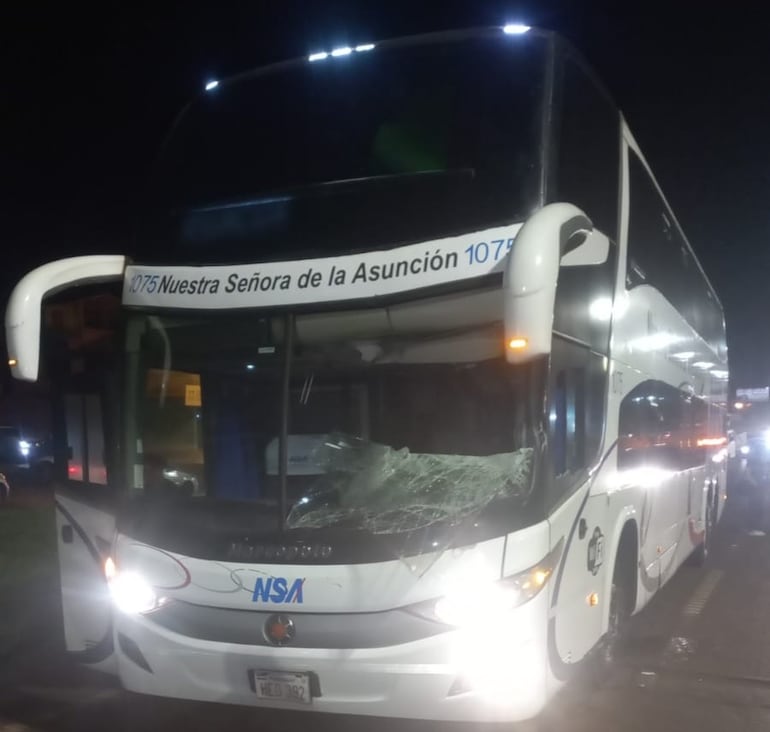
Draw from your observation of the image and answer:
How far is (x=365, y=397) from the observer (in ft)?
17.6

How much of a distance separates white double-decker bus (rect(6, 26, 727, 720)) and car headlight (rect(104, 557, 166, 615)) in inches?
0.7

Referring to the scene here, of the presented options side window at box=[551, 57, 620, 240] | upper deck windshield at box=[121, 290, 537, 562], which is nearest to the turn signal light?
upper deck windshield at box=[121, 290, 537, 562]

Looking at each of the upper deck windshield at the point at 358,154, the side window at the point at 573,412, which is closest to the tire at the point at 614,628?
the side window at the point at 573,412

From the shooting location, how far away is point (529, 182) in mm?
5098

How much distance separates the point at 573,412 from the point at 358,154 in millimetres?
2038

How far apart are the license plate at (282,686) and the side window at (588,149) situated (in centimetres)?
294

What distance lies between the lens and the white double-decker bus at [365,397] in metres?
4.74

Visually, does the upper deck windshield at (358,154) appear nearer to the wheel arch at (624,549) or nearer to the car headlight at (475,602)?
the car headlight at (475,602)

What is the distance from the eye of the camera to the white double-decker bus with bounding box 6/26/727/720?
474 centimetres

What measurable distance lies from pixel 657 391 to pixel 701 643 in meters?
2.13

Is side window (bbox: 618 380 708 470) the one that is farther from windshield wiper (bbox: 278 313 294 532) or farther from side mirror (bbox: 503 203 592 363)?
windshield wiper (bbox: 278 313 294 532)

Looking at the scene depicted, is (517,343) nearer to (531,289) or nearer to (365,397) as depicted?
(531,289)

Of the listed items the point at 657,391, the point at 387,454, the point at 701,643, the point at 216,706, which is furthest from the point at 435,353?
the point at 701,643

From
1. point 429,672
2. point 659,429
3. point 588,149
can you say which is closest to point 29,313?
point 429,672
